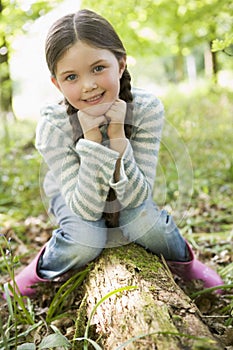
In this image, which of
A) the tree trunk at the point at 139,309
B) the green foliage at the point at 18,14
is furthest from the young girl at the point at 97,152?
the green foliage at the point at 18,14

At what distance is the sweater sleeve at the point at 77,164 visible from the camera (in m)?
1.74

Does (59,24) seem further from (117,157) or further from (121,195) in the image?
(121,195)

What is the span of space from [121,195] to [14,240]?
1165 mm

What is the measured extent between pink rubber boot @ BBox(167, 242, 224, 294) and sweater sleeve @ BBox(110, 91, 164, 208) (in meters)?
0.40

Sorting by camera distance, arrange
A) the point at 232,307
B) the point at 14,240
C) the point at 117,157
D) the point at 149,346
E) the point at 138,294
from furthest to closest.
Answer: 1. the point at 14,240
2. the point at 117,157
3. the point at 232,307
4. the point at 138,294
5. the point at 149,346

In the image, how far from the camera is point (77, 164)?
1.88 meters

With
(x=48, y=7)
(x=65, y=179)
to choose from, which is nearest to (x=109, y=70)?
(x=65, y=179)

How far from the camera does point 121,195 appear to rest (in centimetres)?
179

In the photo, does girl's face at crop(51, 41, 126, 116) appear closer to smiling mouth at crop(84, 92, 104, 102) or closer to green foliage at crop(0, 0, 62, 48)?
smiling mouth at crop(84, 92, 104, 102)

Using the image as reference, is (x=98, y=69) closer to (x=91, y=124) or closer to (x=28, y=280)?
(x=91, y=124)

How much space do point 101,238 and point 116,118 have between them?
0.54m

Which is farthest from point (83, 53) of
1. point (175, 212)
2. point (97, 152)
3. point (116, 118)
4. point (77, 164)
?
point (175, 212)

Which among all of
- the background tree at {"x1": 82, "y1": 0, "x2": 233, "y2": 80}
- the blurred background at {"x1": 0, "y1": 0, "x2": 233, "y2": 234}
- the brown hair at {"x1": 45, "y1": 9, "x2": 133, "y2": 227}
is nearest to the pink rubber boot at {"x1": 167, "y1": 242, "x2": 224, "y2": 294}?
the blurred background at {"x1": 0, "y1": 0, "x2": 233, "y2": 234}

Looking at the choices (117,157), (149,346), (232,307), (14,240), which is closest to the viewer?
(149,346)
